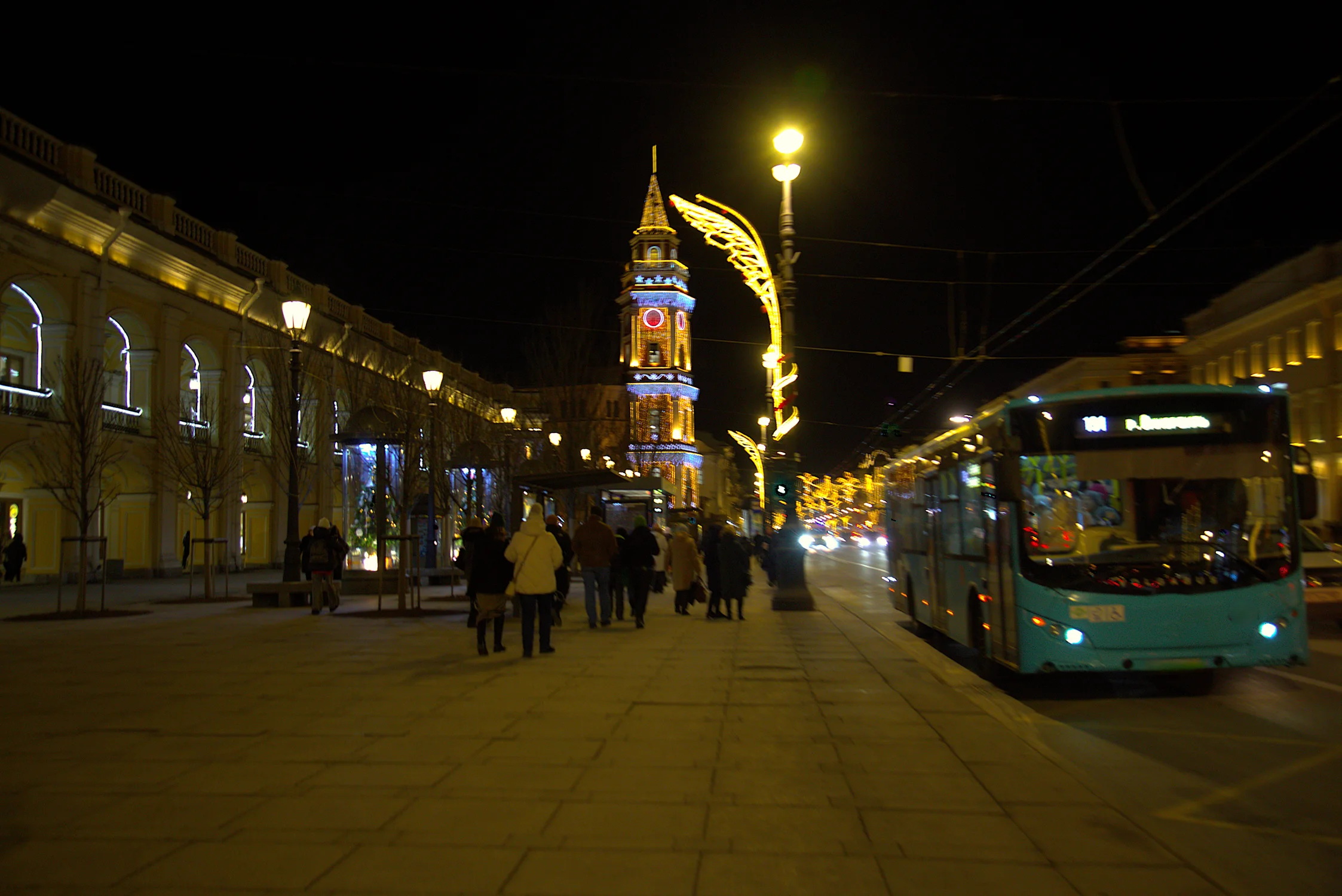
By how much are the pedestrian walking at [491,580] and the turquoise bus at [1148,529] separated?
Result: 5.66 metres

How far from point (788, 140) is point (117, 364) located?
905 inches

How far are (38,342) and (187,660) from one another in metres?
21.2

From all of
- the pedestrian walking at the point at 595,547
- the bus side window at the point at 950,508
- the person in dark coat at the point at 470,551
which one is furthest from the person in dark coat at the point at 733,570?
the bus side window at the point at 950,508

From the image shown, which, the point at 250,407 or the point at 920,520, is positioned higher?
the point at 250,407

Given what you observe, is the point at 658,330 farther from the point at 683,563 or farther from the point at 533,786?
the point at 533,786

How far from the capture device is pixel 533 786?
6801mm

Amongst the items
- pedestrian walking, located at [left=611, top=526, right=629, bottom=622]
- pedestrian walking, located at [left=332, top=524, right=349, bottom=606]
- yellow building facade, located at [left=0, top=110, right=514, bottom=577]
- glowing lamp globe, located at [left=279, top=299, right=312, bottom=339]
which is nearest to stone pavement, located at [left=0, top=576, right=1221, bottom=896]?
pedestrian walking, located at [left=611, top=526, right=629, bottom=622]

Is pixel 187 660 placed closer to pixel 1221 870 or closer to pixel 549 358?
pixel 1221 870

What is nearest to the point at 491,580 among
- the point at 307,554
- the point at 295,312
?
→ the point at 295,312

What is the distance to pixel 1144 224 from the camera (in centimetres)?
1748

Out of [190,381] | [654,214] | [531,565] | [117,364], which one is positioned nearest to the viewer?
[531,565]

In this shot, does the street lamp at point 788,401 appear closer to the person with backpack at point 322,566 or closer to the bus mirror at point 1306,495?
the person with backpack at point 322,566

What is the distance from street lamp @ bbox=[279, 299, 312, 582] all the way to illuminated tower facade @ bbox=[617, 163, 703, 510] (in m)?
80.9

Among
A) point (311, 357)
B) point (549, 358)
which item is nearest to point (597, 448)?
point (549, 358)
